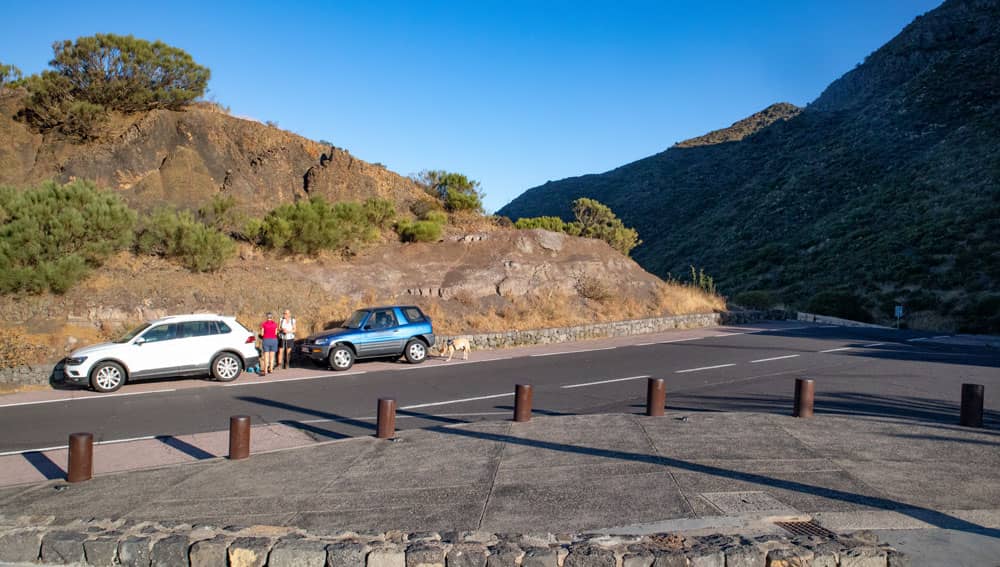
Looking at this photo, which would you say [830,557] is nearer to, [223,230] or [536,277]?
[536,277]

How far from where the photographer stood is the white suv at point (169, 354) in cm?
1371

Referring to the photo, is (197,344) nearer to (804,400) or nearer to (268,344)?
(268,344)

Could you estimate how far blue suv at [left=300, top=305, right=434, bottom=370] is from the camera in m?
16.6

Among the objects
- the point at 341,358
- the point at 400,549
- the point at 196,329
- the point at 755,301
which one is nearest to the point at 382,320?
the point at 341,358

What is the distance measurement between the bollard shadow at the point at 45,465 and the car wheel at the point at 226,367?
5969 millimetres

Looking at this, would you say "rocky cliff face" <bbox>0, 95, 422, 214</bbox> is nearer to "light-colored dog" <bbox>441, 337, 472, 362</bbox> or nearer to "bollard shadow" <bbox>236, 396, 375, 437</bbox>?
"light-colored dog" <bbox>441, 337, 472, 362</bbox>

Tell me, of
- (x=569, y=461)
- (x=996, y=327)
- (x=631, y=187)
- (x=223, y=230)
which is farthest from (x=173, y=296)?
(x=631, y=187)

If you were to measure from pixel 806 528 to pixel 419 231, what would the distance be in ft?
74.1

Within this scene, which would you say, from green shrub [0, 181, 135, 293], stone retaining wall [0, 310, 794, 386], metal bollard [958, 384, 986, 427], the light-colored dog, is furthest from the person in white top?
metal bollard [958, 384, 986, 427]

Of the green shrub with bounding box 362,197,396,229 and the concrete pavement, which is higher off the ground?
the green shrub with bounding box 362,197,396,229

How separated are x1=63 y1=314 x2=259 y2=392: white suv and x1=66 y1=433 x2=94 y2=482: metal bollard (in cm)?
707

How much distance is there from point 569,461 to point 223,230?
20457 mm

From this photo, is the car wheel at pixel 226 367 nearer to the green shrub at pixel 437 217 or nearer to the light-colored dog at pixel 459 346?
the light-colored dog at pixel 459 346

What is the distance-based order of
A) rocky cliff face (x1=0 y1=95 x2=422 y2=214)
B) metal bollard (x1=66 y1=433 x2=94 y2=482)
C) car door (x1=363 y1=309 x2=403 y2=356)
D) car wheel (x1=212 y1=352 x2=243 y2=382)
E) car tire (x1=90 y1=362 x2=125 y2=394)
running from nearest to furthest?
metal bollard (x1=66 y1=433 x2=94 y2=482), car tire (x1=90 y1=362 x2=125 y2=394), car wheel (x1=212 y1=352 x2=243 y2=382), car door (x1=363 y1=309 x2=403 y2=356), rocky cliff face (x1=0 y1=95 x2=422 y2=214)
